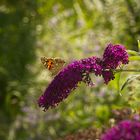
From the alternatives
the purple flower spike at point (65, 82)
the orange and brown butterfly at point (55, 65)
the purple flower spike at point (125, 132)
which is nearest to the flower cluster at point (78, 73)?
the purple flower spike at point (65, 82)

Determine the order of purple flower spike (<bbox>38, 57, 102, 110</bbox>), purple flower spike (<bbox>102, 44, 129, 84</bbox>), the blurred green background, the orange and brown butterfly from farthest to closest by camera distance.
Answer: the blurred green background < the orange and brown butterfly < purple flower spike (<bbox>102, 44, 129, 84</bbox>) < purple flower spike (<bbox>38, 57, 102, 110</bbox>)

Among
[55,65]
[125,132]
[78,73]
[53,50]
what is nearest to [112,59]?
[78,73]

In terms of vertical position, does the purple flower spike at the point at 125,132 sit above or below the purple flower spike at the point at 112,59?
below

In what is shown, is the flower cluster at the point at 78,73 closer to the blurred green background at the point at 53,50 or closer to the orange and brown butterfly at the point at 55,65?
the orange and brown butterfly at the point at 55,65

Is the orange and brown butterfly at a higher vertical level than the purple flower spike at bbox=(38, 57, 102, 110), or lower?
higher

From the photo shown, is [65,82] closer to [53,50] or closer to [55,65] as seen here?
[55,65]

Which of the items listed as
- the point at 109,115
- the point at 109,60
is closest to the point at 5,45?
the point at 109,115

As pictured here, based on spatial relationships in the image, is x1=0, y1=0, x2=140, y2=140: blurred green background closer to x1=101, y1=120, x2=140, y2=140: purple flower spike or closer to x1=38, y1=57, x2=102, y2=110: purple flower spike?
x1=38, y1=57, x2=102, y2=110: purple flower spike

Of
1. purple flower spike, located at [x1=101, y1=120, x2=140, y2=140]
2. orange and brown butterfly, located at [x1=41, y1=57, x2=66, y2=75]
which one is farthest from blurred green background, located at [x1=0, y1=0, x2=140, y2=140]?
purple flower spike, located at [x1=101, y1=120, x2=140, y2=140]
